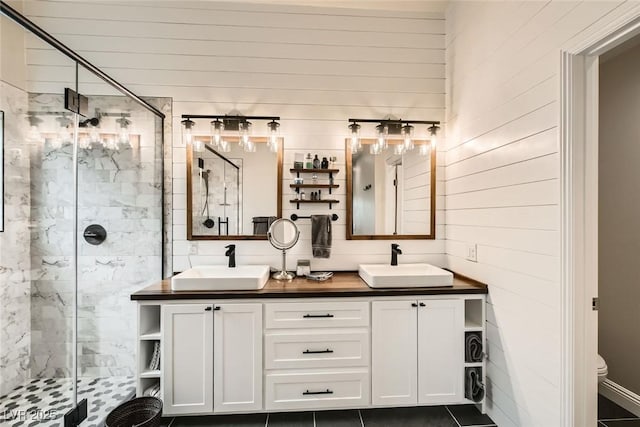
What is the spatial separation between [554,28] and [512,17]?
0.37 meters

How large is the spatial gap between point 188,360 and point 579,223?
2.22 metres

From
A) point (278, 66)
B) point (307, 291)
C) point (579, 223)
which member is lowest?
point (307, 291)

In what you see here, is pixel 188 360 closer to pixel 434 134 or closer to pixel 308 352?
pixel 308 352

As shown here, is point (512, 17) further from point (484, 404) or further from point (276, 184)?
point (484, 404)

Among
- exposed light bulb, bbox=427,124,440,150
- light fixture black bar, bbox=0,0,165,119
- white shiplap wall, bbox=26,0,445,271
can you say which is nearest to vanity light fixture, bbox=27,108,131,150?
light fixture black bar, bbox=0,0,165,119

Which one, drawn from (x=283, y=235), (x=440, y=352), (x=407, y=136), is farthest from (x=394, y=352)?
(x=407, y=136)

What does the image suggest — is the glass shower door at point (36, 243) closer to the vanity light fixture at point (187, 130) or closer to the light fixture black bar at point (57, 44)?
the light fixture black bar at point (57, 44)

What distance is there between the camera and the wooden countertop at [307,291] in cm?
184

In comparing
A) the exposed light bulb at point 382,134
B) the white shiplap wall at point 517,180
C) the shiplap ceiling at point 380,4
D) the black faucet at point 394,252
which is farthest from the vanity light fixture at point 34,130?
the white shiplap wall at point 517,180

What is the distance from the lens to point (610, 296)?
7.43 feet

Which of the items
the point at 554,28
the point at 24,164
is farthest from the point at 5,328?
the point at 554,28

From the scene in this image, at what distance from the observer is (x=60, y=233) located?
1.92 meters

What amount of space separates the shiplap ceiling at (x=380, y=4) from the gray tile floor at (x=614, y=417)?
3.22m

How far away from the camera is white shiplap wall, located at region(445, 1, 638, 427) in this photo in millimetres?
1428
